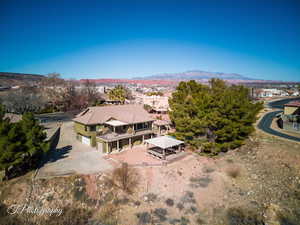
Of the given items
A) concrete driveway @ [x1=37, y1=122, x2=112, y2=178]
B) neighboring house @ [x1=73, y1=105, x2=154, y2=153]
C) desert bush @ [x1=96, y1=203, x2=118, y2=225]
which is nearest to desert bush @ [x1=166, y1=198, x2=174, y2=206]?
desert bush @ [x1=96, y1=203, x2=118, y2=225]

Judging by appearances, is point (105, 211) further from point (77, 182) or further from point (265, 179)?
point (265, 179)

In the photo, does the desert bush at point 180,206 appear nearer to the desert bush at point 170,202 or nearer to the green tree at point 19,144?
the desert bush at point 170,202

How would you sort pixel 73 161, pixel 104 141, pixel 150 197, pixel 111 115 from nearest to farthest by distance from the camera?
pixel 150 197 → pixel 73 161 → pixel 104 141 → pixel 111 115

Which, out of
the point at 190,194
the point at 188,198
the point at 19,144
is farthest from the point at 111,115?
the point at 188,198

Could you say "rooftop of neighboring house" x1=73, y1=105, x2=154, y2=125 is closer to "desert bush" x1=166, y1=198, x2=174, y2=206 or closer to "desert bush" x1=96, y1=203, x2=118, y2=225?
"desert bush" x1=96, y1=203, x2=118, y2=225

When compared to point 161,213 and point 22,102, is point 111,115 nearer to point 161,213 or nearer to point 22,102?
point 161,213

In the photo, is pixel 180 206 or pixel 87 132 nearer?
pixel 180 206

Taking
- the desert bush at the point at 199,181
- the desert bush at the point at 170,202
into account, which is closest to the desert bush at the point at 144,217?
the desert bush at the point at 170,202
